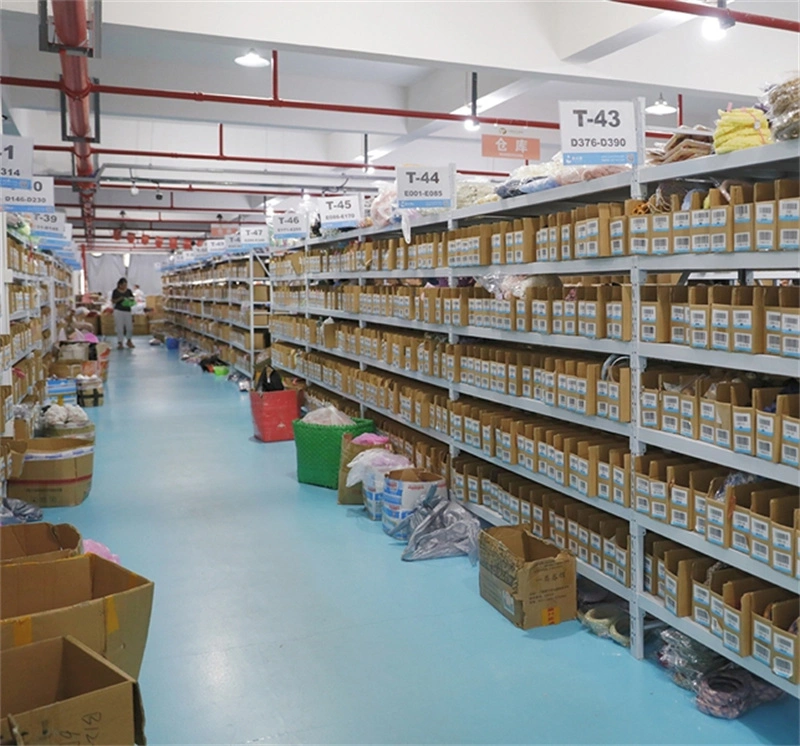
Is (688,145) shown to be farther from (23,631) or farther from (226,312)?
(226,312)

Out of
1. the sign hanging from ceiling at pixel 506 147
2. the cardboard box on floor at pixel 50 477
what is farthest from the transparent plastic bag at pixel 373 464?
the sign hanging from ceiling at pixel 506 147

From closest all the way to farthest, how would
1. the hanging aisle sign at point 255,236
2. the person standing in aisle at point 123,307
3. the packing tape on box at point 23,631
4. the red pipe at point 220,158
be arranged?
the packing tape on box at point 23,631
the red pipe at point 220,158
the hanging aisle sign at point 255,236
the person standing in aisle at point 123,307

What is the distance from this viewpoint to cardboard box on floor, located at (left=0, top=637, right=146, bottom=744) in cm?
188

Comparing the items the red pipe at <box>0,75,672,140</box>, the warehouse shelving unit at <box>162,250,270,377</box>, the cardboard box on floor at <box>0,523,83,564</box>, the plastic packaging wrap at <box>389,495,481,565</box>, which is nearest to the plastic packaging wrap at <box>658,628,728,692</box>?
the plastic packaging wrap at <box>389,495,481,565</box>

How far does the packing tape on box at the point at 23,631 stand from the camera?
7.81 feet

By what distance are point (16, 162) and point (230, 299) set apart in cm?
819

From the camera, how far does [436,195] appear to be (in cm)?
530

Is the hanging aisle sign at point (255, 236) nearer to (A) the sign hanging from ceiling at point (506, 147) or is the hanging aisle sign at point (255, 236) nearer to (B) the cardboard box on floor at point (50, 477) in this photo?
(A) the sign hanging from ceiling at point (506, 147)

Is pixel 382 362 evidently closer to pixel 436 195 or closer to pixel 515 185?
pixel 436 195

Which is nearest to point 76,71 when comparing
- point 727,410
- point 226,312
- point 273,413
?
point 273,413

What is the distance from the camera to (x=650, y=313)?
3.30 meters

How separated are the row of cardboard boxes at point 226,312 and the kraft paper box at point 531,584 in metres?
8.69

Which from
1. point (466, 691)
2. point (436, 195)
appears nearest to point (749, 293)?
point (466, 691)

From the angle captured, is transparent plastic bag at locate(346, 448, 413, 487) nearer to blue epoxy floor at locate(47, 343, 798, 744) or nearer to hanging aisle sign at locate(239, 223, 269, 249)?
blue epoxy floor at locate(47, 343, 798, 744)
